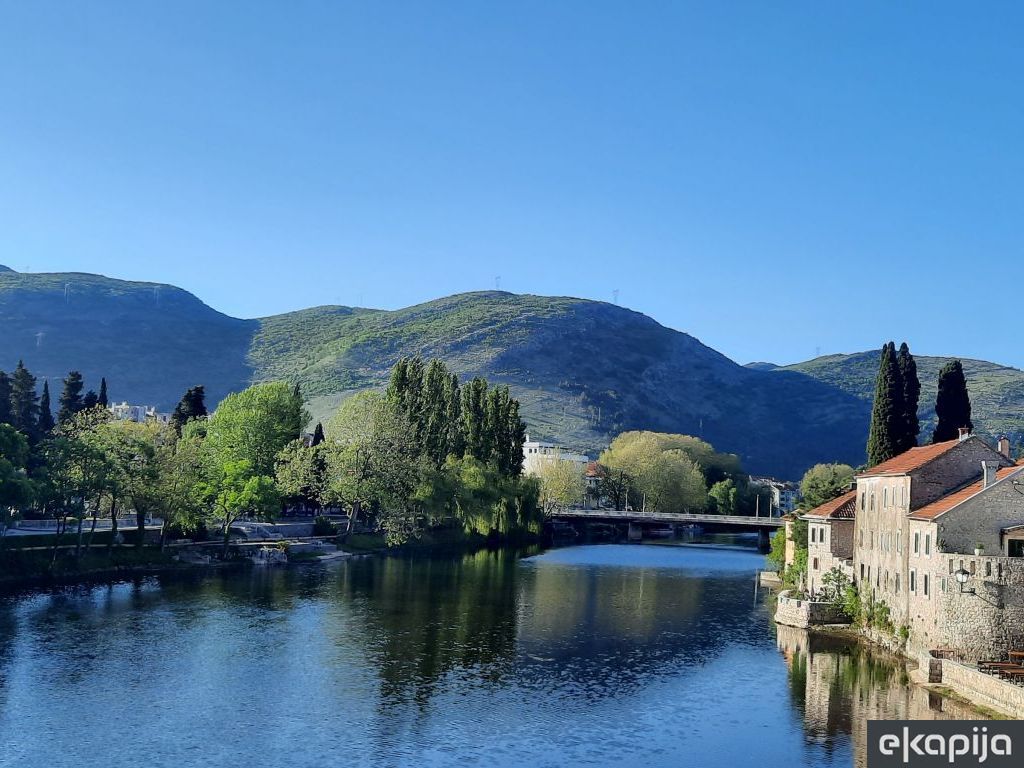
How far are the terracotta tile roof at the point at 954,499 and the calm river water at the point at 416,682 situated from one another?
9.51m

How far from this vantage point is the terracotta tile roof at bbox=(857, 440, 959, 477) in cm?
6556

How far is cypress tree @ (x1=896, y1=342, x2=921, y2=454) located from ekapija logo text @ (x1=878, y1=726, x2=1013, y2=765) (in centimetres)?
5222

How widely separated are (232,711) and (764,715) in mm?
27249

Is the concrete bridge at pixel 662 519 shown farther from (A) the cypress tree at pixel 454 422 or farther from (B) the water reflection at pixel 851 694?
(B) the water reflection at pixel 851 694

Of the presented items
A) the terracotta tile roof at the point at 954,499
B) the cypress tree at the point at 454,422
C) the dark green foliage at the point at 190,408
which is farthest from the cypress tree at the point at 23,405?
the terracotta tile roof at the point at 954,499

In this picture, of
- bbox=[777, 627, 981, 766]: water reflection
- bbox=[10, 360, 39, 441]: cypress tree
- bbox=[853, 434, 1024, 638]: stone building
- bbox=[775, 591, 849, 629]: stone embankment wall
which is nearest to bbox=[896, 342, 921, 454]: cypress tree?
bbox=[775, 591, 849, 629]: stone embankment wall

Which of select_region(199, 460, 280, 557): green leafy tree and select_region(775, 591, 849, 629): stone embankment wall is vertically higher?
select_region(199, 460, 280, 557): green leafy tree

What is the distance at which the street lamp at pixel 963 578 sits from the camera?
56031mm

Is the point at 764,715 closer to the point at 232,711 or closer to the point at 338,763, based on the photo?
the point at 338,763

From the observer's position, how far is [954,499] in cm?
6184

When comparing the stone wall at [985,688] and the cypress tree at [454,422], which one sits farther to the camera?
the cypress tree at [454,422]

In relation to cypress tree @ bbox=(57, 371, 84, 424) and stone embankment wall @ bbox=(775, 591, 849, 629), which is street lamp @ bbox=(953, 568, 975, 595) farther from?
cypress tree @ bbox=(57, 371, 84, 424)

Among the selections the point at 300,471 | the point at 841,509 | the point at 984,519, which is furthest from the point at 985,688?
the point at 300,471

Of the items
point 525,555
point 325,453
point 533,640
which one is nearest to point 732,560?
point 525,555
